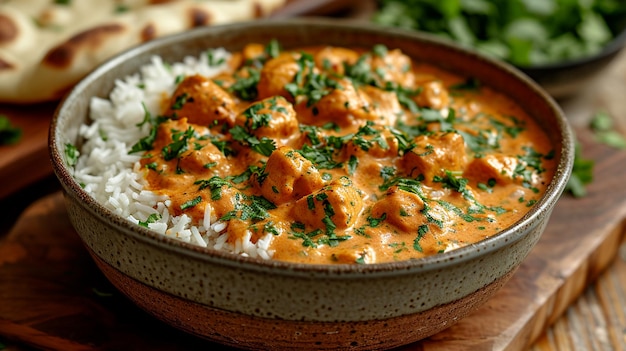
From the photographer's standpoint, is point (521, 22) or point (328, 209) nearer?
point (328, 209)

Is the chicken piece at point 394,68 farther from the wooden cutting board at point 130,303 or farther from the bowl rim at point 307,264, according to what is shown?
the wooden cutting board at point 130,303

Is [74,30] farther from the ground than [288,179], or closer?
farther from the ground

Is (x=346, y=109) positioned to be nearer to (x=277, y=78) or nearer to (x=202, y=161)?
(x=277, y=78)

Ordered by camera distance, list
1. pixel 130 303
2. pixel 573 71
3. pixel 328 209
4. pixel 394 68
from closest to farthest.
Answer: pixel 328 209 < pixel 130 303 < pixel 394 68 < pixel 573 71

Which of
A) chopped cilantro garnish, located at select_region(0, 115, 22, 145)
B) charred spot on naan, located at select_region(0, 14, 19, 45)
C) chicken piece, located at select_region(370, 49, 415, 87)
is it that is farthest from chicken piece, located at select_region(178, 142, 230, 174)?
charred spot on naan, located at select_region(0, 14, 19, 45)

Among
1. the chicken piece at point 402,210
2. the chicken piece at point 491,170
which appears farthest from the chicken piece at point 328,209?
the chicken piece at point 491,170

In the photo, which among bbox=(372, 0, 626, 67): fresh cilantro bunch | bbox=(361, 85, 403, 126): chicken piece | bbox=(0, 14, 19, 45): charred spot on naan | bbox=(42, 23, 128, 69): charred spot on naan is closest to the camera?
bbox=(361, 85, 403, 126): chicken piece

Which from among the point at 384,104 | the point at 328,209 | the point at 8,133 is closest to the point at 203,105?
the point at 384,104

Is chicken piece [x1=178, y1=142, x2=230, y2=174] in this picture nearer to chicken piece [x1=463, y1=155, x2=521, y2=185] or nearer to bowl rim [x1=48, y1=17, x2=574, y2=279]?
bowl rim [x1=48, y1=17, x2=574, y2=279]
